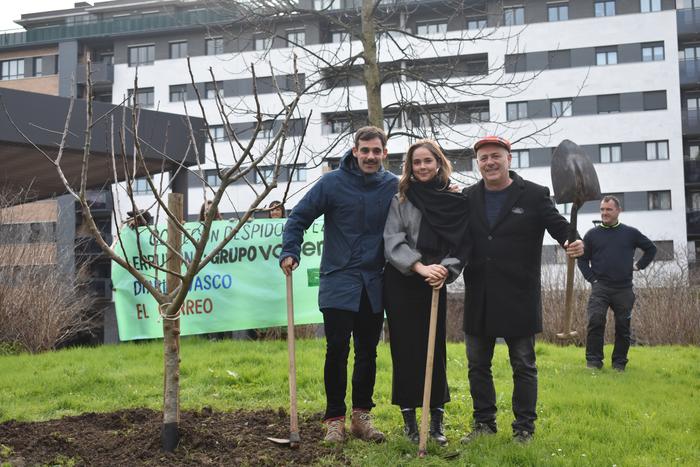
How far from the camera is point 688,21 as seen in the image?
46969 millimetres

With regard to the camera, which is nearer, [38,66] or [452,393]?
[452,393]

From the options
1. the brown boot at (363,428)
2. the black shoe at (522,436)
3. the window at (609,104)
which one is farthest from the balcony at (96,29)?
the black shoe at (522,436)

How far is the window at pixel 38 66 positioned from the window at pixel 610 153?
40584 millimetres

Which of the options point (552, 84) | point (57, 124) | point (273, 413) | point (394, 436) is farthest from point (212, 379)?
point (552, 84)

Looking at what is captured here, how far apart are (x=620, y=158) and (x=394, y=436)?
144 ft

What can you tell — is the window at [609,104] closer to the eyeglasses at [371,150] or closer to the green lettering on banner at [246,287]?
the green lettering on banner at [246,287]

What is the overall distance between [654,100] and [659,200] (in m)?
6.07

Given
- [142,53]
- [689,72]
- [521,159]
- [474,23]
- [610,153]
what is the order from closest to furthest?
1. [610,153]
2. [689,72]
3. [521,159]
4. [474,23]
5. [142,53]

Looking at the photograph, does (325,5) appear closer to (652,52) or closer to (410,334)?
(652,52)

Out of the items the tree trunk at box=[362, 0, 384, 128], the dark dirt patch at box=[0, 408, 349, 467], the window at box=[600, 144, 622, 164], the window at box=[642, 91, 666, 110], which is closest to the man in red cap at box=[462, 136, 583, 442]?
the dark dirt patch at box=[0, 408, 349, 467]

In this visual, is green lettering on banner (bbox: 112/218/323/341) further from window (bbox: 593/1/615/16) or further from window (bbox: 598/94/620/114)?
window (bbox: 593/1/615/16)

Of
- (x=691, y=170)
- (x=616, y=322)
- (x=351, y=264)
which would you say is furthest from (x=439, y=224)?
(x=691, y=170)

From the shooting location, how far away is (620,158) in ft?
151

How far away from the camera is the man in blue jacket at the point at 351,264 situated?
18.1ft
